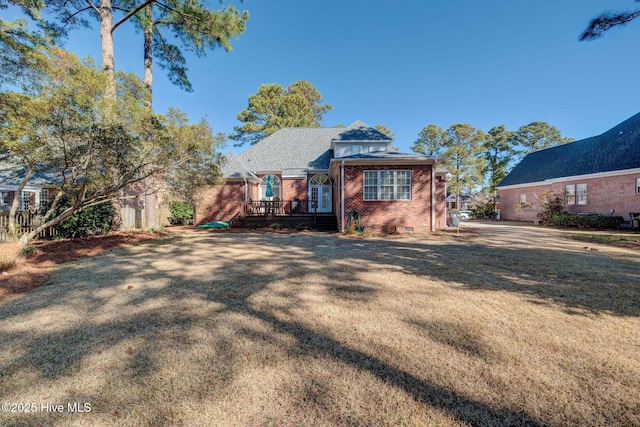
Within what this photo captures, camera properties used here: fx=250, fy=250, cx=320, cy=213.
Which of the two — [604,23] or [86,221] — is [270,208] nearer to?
[86,221]

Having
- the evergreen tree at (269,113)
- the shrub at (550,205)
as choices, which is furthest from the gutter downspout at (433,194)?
the evergreen tree at (269,113)

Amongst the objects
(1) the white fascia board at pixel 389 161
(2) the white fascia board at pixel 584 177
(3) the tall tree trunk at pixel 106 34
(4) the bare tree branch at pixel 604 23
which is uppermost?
(3) the tall tree trunk at pixel 106 34

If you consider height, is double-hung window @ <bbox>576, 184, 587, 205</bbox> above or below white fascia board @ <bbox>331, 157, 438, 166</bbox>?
below

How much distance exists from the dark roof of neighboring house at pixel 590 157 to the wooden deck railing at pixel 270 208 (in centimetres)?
1919

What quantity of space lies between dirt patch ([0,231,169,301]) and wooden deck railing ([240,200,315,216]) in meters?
5.05

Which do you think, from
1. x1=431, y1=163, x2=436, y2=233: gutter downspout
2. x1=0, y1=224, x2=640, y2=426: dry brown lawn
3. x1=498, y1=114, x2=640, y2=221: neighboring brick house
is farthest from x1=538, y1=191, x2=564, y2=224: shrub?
x1=0, y1=224, x2=640, y2=426: dry brown lawn

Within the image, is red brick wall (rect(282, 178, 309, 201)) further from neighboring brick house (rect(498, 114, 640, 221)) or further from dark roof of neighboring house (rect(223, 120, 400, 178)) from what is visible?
neighboring brick house (rect(498, 114, 640, 221))

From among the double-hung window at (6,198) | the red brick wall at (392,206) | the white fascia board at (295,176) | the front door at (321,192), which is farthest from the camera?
the front door at (321,192)

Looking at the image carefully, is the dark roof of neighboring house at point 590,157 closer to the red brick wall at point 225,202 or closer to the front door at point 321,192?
the front door at point 321,192

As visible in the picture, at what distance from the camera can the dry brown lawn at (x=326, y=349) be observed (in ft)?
5.95

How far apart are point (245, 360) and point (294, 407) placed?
763 mm

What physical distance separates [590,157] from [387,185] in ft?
56.6

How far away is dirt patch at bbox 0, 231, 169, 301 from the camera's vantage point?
4.54m

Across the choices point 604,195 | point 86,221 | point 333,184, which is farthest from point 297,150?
point 604,195
